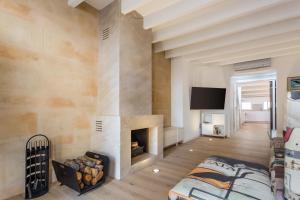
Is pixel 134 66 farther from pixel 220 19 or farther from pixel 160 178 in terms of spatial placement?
pixel 160 178

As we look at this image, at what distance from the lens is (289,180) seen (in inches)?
43.3

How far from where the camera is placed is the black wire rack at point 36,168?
202 centimetres

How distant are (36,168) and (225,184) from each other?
7.86ft

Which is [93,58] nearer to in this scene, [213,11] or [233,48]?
[213,11]

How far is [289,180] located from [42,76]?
9.82ft

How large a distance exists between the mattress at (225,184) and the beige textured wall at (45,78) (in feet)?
6.55

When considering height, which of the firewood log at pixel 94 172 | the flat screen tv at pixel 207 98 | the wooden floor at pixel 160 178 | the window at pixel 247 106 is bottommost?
the wooden floor at pixel 160 178

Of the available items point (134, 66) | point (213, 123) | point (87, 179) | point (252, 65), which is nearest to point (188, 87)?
point (213, 123)

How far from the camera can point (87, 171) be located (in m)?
2.18

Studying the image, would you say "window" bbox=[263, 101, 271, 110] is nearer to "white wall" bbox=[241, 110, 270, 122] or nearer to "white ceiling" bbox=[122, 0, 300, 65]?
"white wall" bbox=[241, 110, 270, 122]

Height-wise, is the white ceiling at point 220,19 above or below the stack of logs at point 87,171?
above

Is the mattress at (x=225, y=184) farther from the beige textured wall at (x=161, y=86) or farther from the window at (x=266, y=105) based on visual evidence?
the window at (x=266, y=105)

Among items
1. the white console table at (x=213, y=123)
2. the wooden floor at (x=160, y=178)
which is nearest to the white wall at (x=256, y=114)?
the white console table at (x=213, y=123)

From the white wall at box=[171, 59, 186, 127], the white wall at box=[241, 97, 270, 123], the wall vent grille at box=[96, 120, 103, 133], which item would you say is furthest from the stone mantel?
the white wall at box=[241, 97, 270, 123]
